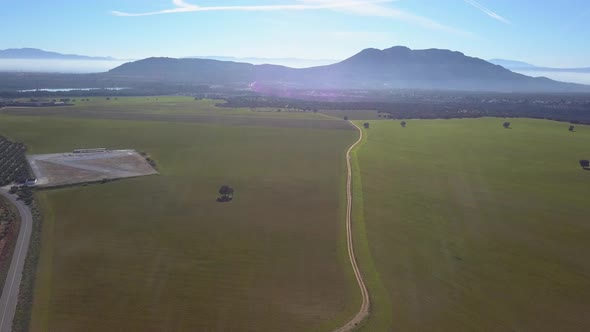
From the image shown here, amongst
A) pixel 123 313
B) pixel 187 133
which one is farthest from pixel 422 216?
pixel 187 133

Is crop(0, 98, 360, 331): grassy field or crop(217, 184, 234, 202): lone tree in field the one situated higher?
crop(217, 184, 234, 202): lone tree in field

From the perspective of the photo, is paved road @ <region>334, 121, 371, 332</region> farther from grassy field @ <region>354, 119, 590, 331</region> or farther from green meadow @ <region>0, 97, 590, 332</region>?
grassy field @ <region>354, 119, 590, 331</region>

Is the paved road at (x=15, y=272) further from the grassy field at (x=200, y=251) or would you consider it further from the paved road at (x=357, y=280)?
the paved road at (x=357, y=280)

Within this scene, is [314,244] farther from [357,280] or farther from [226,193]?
[226,193]

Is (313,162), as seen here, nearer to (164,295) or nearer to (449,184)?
(449,184)

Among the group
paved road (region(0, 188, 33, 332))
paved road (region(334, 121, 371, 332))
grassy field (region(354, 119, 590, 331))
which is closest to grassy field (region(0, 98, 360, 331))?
paved road (region(334, 121, 371, 332))

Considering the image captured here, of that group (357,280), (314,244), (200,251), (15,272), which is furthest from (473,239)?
(15,272)
